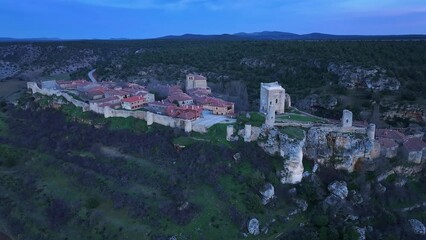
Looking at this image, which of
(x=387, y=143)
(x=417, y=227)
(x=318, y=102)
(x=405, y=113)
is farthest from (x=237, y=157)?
(x=405, y=113)

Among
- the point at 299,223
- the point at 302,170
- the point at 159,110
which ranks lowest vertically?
the point at 299,223

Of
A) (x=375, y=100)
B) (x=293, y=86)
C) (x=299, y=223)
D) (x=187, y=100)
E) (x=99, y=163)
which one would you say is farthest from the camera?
(x=293, y=86)

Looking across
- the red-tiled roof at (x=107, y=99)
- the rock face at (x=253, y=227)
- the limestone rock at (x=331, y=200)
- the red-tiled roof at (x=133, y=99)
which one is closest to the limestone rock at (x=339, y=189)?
the limestone rock at (x=331, y=200)

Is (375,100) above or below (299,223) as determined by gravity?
above

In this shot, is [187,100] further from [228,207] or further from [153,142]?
[228,207]

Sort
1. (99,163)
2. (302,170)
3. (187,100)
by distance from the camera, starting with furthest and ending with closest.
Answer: (187,100)
(99,163)
(302,170)

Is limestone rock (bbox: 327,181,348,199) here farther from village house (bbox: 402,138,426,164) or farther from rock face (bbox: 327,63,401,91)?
rock face (bbox: 327,63,401,91)

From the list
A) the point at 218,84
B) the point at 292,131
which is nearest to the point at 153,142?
the point at 292,131

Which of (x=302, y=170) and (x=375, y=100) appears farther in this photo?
(x=375, y=100)
